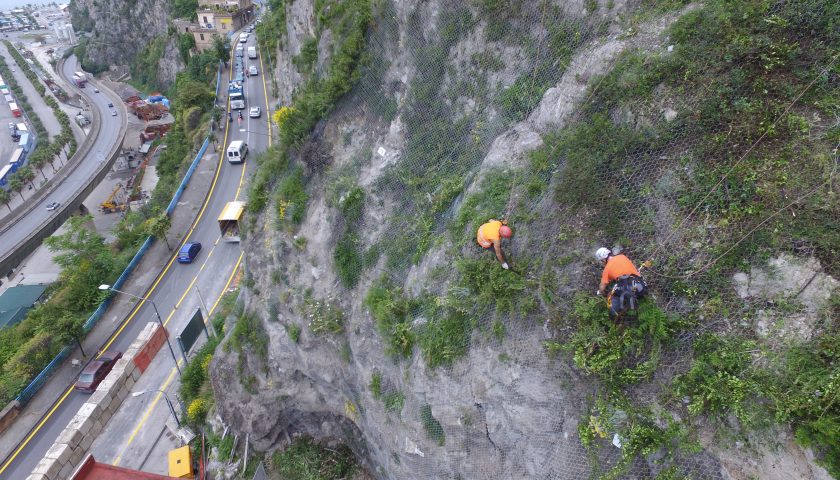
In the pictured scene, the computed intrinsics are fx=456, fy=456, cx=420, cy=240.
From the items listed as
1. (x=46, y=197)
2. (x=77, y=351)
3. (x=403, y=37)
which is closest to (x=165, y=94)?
(x=46, y=197)

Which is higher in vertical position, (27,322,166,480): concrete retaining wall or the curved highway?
(27,322,166,480): concrete retaining wall

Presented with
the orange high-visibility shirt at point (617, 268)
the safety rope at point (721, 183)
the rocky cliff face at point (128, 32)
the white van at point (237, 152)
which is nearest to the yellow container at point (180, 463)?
the orange high-visibility shirt at point (617, 268)

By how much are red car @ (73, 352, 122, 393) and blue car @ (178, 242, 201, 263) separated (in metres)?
7.58

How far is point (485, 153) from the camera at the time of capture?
42.5 ft

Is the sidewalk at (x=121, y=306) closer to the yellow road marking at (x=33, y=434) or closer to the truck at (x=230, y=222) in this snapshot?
the yellow road marking at (x=33, y=434)

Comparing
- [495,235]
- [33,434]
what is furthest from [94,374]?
[495,235]

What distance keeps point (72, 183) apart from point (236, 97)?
23.0 meters

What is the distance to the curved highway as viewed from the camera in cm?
4062

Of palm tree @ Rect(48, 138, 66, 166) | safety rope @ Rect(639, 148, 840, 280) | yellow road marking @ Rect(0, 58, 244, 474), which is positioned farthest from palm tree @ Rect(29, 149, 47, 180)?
safety rope @ Rect(639, 148, 840, 280)

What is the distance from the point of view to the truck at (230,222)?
1261 inches

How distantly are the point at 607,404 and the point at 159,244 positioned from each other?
111 feet

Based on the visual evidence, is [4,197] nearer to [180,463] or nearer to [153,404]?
[153,404]

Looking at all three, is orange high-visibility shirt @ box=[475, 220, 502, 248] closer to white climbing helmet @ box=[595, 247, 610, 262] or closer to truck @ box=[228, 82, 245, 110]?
white climbing helmet @ box=[595, 247, 610, 262]

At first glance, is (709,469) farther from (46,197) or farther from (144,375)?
(46,197)
